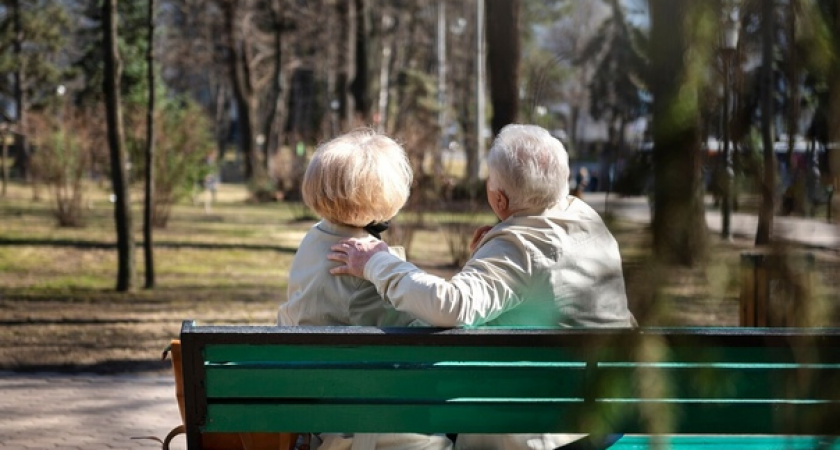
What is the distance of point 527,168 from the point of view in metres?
3.15

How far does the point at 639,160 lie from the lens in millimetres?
1229

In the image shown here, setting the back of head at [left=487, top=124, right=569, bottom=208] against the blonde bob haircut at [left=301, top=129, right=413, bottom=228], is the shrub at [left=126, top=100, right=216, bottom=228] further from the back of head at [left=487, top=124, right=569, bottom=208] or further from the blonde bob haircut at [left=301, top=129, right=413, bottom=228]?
the back of head at [left=487, top=124, right=569, bottom=208]

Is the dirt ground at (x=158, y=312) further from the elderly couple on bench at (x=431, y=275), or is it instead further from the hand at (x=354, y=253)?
the hand at (x=354, y=253)

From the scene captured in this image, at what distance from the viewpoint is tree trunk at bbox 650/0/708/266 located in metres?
1.23

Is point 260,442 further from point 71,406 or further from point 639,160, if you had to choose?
point 71,406

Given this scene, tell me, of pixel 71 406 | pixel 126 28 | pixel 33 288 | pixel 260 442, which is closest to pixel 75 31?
pixel 126 28

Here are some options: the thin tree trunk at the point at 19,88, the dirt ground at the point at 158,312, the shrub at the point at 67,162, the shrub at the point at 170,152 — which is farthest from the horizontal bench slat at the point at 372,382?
the thin tree trunk at the point at 19,88

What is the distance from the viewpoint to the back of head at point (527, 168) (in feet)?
10.3

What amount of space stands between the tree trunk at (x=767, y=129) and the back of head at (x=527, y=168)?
5.97 feet

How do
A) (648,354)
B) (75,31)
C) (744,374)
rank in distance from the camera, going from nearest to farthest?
(648,354), (744,374), (75,31)

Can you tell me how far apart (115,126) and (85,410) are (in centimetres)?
602

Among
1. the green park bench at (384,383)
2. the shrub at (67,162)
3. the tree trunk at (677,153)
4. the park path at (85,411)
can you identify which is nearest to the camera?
the tree trunk at (677,153)

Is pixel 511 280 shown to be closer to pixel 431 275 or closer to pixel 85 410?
pixel 431 275

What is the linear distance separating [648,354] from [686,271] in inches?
7.0
